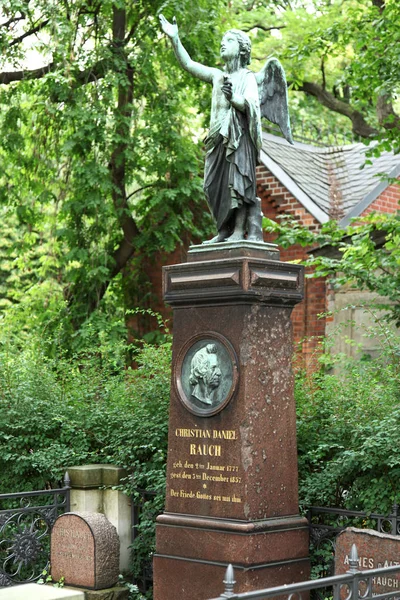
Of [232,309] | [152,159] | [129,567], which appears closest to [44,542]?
[129,567]

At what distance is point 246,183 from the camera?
789 centimetres

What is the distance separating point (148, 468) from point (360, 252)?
4.21 metres

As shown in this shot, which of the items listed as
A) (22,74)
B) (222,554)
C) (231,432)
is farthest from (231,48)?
(22,74)

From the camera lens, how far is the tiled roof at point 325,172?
58.2 feet

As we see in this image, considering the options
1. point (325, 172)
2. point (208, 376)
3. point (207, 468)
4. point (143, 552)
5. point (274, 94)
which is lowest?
point (143, 552)

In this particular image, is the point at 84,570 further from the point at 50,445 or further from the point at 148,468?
the point at 50,445

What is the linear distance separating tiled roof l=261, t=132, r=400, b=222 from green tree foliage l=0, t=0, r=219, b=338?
1.87 metres

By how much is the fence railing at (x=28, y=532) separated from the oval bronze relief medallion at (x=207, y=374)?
213cm

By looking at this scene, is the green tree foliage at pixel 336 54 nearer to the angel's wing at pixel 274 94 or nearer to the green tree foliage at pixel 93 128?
the green tree foliage at pixel 93 128

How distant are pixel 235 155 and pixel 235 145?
0.29 feet

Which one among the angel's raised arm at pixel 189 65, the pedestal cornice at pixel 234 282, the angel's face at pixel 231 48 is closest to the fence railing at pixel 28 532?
the pedestal cornice at pixel 234 282

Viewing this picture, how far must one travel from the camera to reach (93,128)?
15.9 m

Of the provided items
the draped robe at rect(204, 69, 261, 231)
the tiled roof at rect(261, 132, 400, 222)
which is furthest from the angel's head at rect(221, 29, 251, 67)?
the tiled roof at rect(261, 132, 400, 222)

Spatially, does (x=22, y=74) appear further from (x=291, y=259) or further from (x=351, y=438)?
(x=351, y=438)
